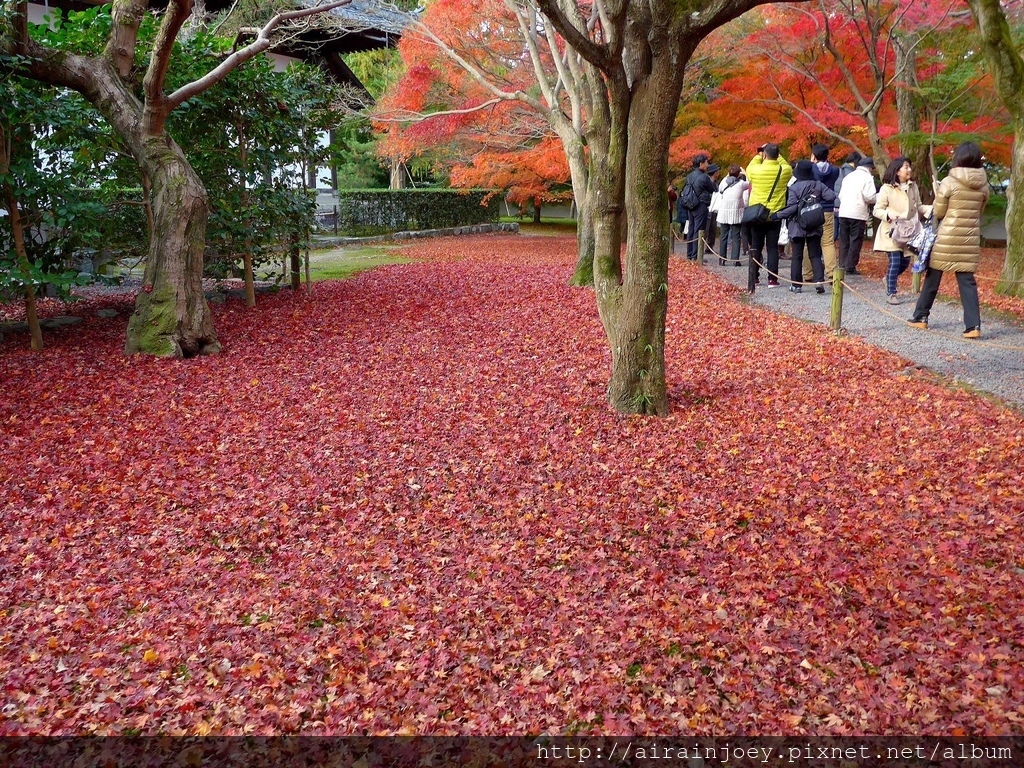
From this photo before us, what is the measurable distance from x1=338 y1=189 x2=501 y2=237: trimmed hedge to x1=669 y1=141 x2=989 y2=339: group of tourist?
12.0 meters

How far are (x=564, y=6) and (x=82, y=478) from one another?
869cm

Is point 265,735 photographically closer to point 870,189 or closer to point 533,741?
point 533,741

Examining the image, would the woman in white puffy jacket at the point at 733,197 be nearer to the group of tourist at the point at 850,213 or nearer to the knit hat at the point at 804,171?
the group of tourist at the point at 850,213

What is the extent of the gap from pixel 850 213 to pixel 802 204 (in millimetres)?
1121

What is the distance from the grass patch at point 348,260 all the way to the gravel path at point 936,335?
7619mm

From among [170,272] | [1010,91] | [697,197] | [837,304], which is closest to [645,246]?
[837,304]

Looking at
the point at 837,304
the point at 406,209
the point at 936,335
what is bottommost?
the point at 936,335

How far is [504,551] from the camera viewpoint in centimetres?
406

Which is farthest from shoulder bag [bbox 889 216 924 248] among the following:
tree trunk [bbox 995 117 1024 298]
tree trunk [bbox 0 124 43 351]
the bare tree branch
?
tree trunk [bbox 0 124 43 351]

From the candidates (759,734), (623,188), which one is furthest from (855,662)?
(623,188)

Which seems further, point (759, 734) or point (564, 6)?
point (564, 6)

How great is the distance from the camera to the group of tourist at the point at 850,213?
7648 millimetres

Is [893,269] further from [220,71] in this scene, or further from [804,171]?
[220,71]

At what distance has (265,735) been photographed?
279 cm
